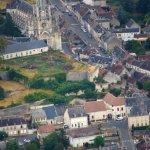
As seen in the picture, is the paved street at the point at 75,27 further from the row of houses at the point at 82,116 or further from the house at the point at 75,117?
the house at the point at 75,117

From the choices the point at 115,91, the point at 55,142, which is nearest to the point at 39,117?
the point at 55,142

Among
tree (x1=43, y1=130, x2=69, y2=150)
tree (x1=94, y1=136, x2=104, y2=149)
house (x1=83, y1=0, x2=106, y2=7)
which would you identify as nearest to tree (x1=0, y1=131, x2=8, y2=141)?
tree (x1=43, y1=130, x2=69, y2=150)

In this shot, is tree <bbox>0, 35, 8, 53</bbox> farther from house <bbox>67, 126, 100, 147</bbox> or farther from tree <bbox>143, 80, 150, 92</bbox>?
house <bbox>67, 126, 100, 147</bbox>

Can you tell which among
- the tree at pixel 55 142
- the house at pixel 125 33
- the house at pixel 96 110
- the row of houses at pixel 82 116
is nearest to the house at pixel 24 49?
the house at pixel 125 33

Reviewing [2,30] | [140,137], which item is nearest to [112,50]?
[2,30]

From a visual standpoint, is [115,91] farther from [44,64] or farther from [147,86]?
[44,64]
